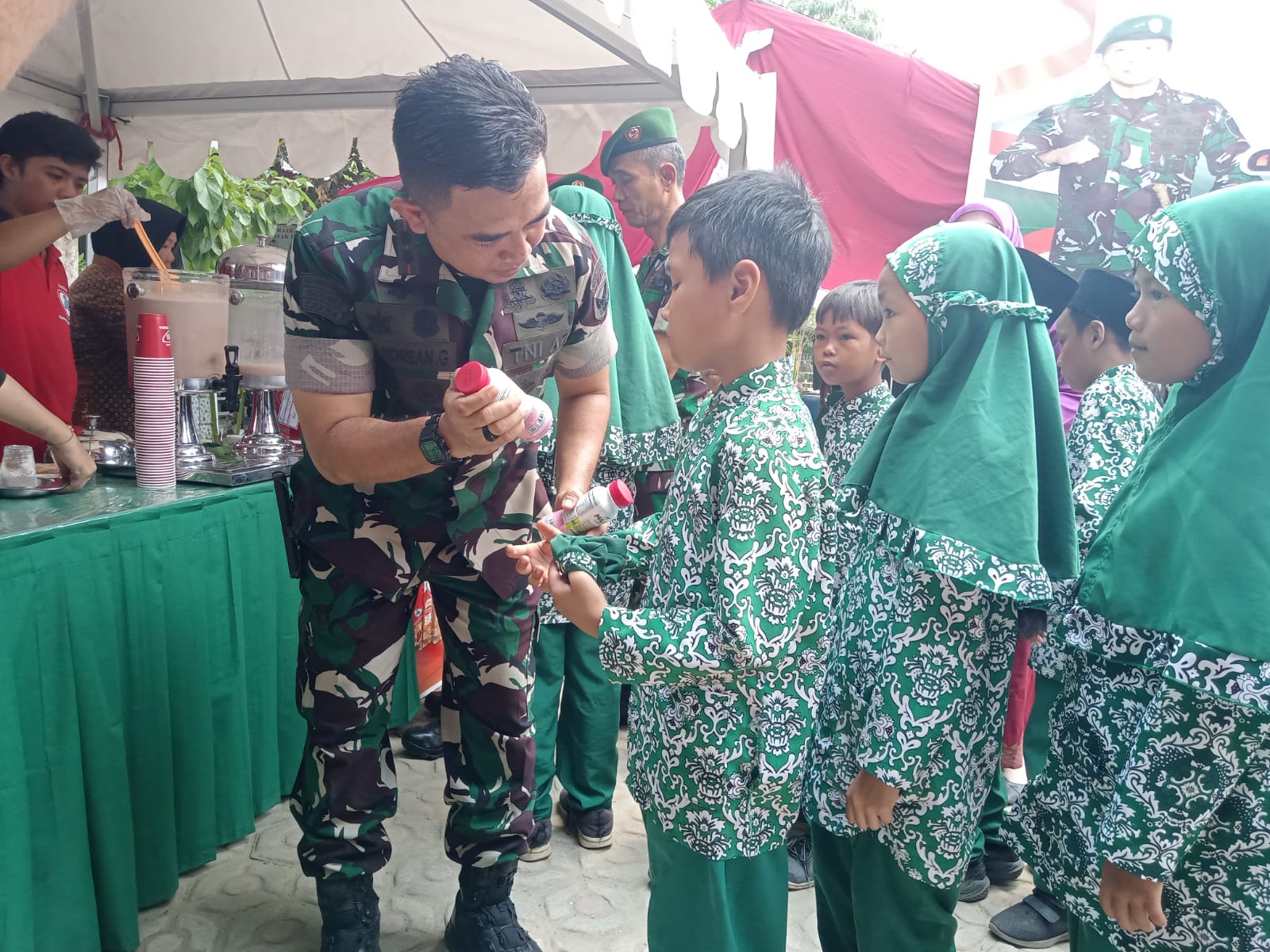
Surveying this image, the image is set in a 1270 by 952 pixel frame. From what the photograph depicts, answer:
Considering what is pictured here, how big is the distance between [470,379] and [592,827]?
173 cm

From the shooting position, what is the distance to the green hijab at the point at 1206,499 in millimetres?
1124

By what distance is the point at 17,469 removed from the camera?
199 cm

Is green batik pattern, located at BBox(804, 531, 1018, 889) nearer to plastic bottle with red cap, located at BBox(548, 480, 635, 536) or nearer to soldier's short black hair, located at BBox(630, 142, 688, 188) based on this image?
plastic bottle with red cap, located at BBox(548, 480, 635, 536)

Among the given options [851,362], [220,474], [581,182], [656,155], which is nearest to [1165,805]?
[851,362]

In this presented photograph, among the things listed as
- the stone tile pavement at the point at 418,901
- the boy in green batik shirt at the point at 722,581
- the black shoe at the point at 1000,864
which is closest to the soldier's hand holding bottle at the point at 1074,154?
the black shoe at the point at 1000,864

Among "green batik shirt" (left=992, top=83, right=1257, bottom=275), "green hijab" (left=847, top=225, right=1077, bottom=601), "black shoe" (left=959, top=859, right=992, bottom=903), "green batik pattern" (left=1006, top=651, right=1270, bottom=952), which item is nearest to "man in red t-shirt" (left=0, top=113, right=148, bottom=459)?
"green hijab" (left=847, top=225, right=1077, bottom=601)

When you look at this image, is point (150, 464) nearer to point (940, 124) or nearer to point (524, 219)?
point (524, 219)

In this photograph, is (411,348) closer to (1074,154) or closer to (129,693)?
(129,693)

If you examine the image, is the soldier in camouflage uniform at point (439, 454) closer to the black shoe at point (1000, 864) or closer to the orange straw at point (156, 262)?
the orange straw at point (156, 262)

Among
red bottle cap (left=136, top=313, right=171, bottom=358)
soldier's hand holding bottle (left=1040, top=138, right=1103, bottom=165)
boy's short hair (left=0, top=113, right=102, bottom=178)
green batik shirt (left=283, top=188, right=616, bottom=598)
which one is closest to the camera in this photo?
green batik shirt (left=283, top=188, right=616, bottom=598)

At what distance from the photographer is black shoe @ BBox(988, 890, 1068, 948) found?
218 centimetres

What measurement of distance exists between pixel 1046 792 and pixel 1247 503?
2.15 ft

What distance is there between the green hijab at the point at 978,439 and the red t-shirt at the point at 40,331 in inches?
106

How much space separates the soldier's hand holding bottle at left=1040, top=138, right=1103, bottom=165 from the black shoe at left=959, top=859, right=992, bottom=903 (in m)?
5.11
